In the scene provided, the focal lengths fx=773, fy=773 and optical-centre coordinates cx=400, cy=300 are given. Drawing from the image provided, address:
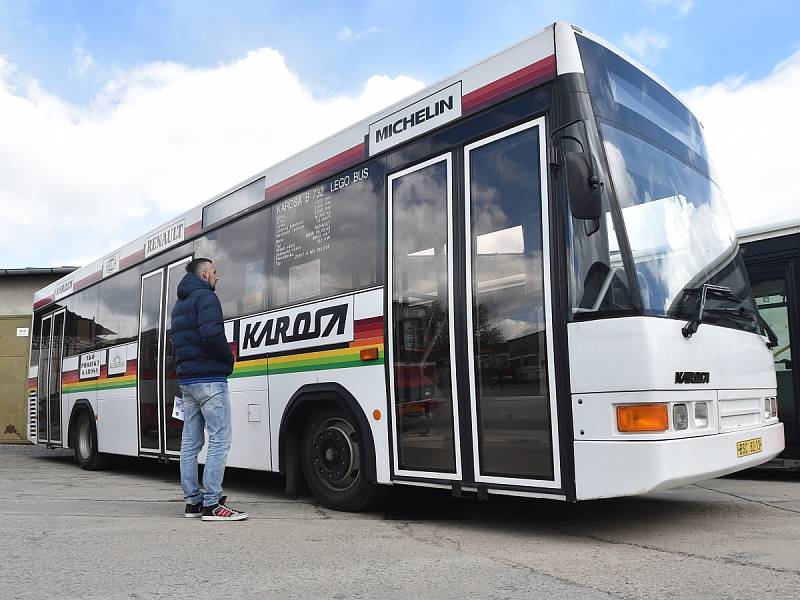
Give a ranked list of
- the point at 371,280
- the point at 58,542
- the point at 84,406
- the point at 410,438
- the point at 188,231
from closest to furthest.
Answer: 1. the point at 58,542
2. the point at 410,438
3. the point at 371,280
4. the point at 188,231
5. the point at 84,406

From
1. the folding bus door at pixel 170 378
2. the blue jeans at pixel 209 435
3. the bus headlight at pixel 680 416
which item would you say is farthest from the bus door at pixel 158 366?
the bus headlight at pixel 680 416

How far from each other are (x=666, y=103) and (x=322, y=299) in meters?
3.04

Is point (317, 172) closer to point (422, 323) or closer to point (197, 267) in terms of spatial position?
point (197, 267)

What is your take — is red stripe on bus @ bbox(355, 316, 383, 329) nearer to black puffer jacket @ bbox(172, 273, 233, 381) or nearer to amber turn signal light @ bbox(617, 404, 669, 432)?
black puffer jacket @ bbox(172, 273, 233, 381)

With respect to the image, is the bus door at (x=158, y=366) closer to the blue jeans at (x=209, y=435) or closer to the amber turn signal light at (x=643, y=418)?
the blue jeans at (x=209, y=435)

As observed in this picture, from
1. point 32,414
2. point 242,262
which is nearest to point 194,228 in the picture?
point 242,262

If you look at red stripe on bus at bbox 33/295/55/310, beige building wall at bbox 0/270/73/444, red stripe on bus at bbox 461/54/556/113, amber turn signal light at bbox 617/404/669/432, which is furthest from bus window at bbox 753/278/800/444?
beige building wall at bbox 0/270/73/444

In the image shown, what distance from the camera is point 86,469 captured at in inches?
428

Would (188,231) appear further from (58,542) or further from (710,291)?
(710,291)

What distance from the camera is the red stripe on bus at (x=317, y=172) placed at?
249 inches

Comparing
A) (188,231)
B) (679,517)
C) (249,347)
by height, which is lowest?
(679,517)

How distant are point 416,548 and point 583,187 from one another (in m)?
2.36

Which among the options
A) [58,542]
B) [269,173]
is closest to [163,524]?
[58,542]

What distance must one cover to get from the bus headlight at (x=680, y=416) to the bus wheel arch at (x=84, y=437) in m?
8.26
